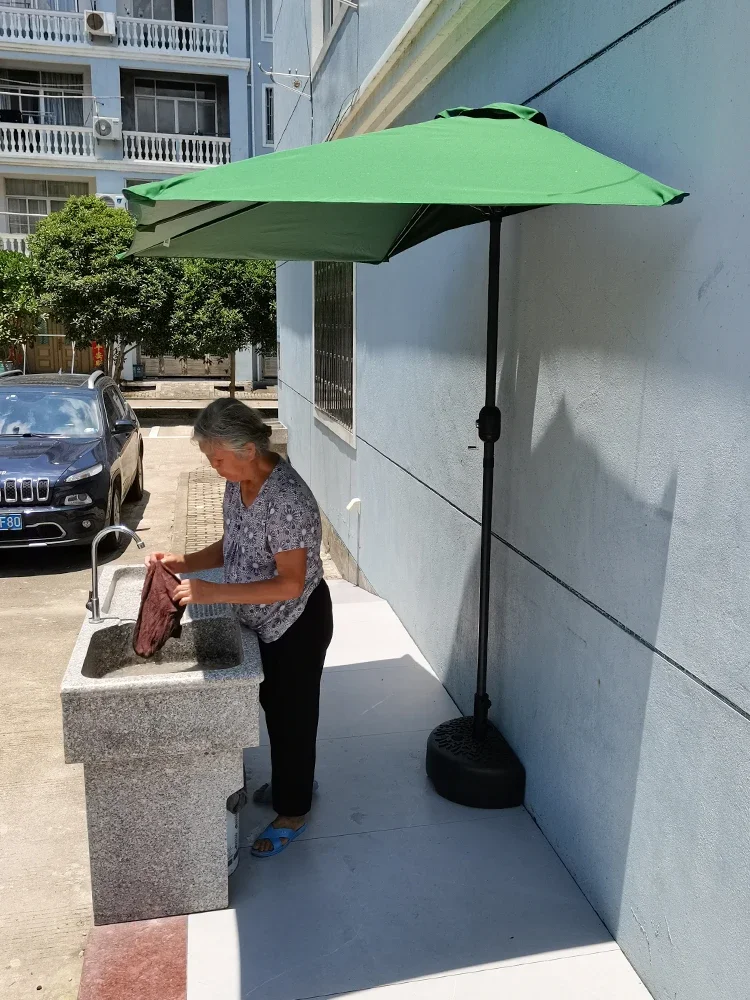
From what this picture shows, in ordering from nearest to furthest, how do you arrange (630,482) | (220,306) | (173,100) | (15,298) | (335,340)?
(630,482), (335,340), (15,298), (220,306), (173,100)

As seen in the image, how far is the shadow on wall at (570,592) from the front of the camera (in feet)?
9.34

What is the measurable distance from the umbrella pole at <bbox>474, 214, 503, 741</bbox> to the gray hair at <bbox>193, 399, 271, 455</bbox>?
983mm

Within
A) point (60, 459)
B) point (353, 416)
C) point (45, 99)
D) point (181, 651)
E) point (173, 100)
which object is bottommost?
point (60, 459)

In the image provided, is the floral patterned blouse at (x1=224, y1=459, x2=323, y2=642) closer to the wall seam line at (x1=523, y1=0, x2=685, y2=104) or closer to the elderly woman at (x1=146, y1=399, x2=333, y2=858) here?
the elderly woman at (x1=146, y1=399, x2=333, y2=858)

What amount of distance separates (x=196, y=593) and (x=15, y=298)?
19859 mm

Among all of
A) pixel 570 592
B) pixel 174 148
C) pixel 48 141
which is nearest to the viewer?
pixel 570 592

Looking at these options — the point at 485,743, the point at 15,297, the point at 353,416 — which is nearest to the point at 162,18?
the point at 15,297

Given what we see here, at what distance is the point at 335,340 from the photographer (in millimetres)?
9336

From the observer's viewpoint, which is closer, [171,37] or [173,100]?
[171,37]

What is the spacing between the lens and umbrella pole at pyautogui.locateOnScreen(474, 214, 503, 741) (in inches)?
142

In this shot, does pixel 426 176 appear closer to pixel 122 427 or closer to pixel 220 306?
pixel 122 427

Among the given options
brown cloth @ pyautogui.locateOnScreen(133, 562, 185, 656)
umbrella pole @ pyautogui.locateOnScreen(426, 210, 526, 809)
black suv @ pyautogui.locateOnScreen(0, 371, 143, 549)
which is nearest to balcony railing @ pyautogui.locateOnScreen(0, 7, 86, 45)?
black suv @ pyautogui.locateOnScreen(0, 371, 143, 549)

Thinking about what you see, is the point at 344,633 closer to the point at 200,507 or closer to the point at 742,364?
the point at 742,364

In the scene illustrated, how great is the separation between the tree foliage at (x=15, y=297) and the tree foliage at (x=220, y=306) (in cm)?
338
